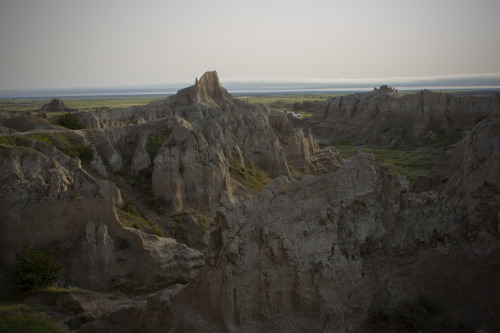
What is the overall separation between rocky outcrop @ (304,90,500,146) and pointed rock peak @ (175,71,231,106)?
4098 cm

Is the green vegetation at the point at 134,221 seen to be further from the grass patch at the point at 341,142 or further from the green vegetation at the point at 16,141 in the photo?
the grass patch at the point at 341,142

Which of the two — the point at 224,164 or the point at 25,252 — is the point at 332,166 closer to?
the point at 224,164

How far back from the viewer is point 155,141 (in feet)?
118

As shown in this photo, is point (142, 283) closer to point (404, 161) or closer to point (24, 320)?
point (24, 320)

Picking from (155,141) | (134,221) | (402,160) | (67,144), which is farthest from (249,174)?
(402,160)

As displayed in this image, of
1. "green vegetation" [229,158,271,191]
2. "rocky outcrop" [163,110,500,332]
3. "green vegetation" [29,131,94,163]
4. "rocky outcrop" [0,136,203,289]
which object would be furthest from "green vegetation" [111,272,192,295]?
"green vegetation" [229,158,271,191]

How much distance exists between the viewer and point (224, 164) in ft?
115

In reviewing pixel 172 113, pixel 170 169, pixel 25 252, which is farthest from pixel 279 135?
pixel 25 252

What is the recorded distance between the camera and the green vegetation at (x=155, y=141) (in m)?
34.9

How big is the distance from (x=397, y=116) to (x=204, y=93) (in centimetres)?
4824

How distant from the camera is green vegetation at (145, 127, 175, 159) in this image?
115 ft

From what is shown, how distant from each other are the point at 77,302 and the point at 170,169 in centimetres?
1569

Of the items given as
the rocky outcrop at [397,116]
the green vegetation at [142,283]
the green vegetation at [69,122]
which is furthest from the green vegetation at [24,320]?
the rocky outcrop at [397,116]

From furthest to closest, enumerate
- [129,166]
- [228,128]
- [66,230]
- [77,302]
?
[228,128], [129,166], [66,230], [77,302]
